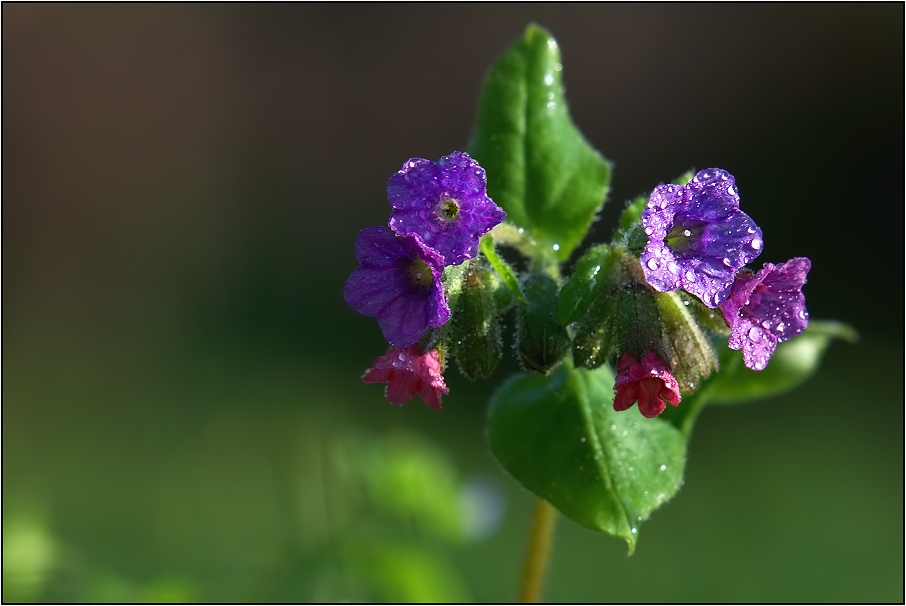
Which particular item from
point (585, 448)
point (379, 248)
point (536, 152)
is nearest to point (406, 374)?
point (379, 248)

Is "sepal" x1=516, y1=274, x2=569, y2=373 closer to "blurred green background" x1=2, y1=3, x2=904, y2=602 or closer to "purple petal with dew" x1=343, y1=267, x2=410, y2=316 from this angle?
"purple petal with dew" x1=343, y1=267, x2=410, y2=316

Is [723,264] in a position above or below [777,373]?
above

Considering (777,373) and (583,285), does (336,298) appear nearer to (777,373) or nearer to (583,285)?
(777,373)

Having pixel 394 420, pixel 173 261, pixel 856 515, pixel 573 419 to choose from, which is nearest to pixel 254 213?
pixel 173 261

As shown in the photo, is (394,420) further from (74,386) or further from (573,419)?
(573,419)

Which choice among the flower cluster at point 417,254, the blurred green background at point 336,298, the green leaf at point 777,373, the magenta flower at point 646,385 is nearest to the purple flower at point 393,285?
the flower cluster at point 417,254

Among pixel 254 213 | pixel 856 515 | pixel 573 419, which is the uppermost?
pixel 573 419
